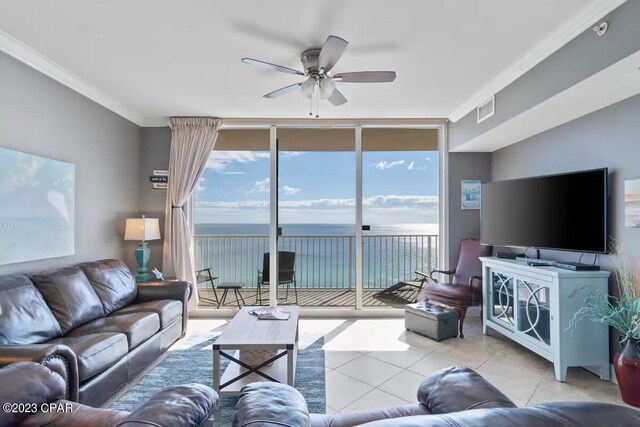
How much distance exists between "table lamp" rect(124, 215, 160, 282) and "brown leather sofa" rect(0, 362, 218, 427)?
2509 millimetres

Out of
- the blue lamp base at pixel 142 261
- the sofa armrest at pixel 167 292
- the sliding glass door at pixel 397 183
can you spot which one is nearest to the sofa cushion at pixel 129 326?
the sofa armrest at pixel 167 292

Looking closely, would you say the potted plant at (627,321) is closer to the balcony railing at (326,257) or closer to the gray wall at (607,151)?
the gray wall at (607,151)

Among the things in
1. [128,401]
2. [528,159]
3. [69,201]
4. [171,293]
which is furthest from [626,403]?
[69,201]

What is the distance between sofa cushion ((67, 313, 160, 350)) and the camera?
242 centimetres

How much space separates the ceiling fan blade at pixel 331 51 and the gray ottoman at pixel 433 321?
8.78ft

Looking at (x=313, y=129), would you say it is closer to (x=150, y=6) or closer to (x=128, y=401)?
(x=150, y=6)

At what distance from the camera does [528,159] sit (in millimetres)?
3543

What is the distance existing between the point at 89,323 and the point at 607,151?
442 centimetres

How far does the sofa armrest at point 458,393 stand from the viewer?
1008mm

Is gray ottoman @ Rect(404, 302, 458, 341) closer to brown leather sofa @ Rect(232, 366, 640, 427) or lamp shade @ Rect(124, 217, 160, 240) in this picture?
brown leather sofa @ Rect(232, 366, 640, 427)

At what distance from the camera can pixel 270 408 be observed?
89 centimetres

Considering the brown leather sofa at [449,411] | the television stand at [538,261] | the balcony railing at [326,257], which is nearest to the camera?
the brown leather sofa at [449,411]

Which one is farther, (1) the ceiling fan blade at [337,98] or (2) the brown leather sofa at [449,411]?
(1) the ceiling fan blade at [337,98]

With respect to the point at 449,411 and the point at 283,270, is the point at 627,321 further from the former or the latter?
the point at 283,270
